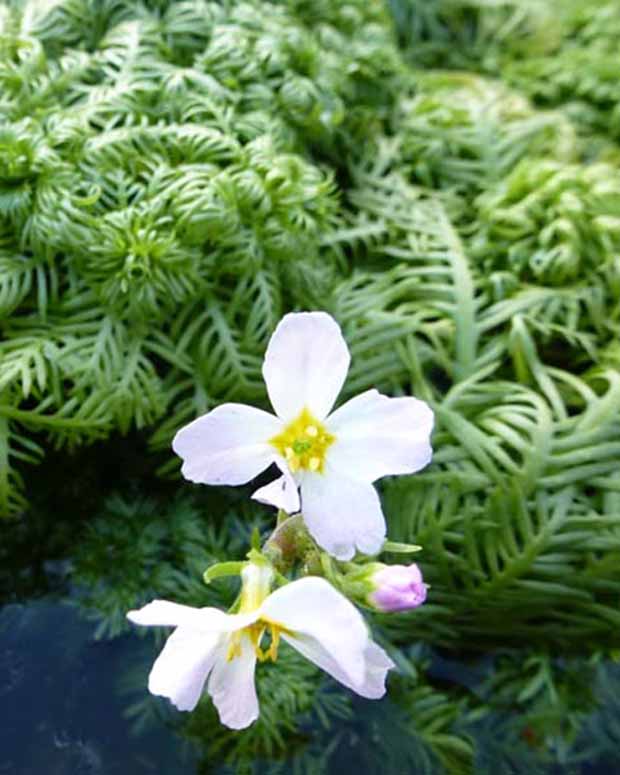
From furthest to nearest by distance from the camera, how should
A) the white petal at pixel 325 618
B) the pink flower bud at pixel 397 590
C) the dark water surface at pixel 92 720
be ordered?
the dark water surface at pixel 92 720
the pink flower bud at pixel 397 590
the white petal at pixel 325 618

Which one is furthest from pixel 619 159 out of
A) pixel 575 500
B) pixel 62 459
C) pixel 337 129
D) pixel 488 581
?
pixel 62 459

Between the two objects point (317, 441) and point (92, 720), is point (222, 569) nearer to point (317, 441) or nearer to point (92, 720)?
point (317, 441)

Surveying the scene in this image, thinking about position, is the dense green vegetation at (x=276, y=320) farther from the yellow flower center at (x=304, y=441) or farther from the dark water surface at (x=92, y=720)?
the yellow flower center at (x=304, y=441)

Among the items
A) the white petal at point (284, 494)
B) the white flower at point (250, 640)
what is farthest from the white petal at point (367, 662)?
the white petal at point (284, 494)

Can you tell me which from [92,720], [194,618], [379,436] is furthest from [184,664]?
[92,720]

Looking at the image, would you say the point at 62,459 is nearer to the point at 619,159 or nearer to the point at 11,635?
the point at 11,635

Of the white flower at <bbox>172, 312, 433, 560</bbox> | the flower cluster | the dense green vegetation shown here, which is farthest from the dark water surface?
the white flower at <bbox>172, 312, 433, 560</bbox>
